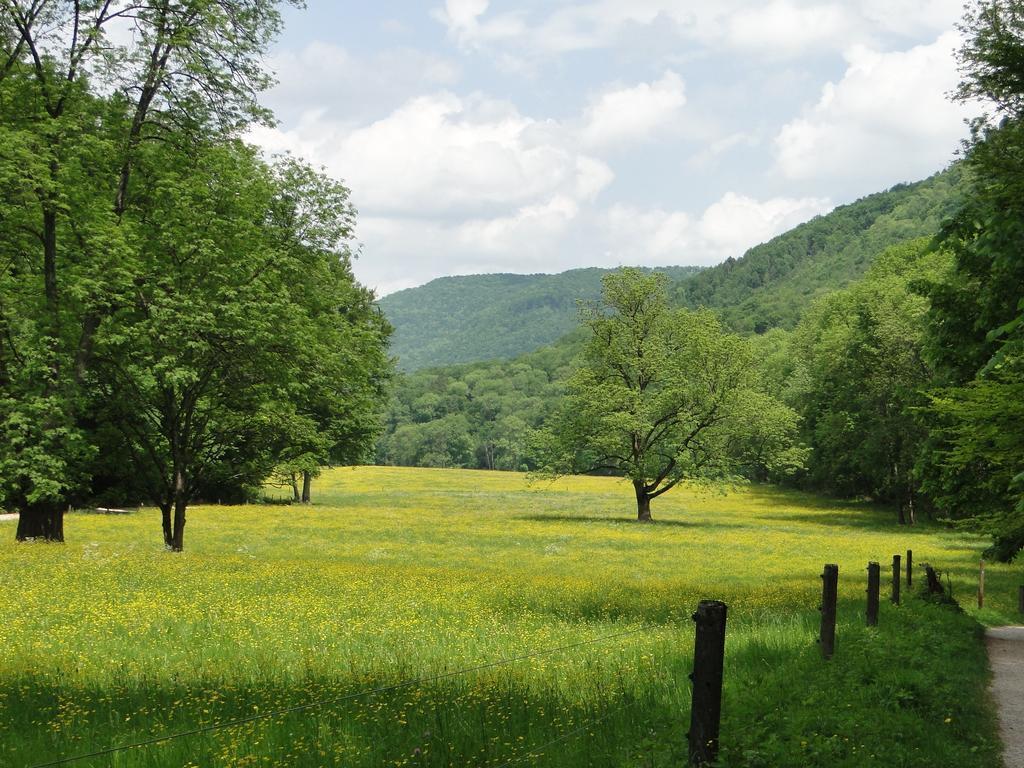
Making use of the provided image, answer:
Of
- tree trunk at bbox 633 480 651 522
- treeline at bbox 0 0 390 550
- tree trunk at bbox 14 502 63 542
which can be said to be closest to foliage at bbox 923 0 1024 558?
treeline at bbox 0 0 390 550

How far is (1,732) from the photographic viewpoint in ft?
25.1

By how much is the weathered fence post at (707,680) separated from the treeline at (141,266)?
2012 centimetres

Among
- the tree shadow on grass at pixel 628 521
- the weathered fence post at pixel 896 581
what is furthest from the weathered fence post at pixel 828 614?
the tree shadow on grass at pixel 628 521

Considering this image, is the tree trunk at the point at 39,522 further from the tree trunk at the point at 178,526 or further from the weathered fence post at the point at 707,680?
the weathered fence post at the point at 707,680

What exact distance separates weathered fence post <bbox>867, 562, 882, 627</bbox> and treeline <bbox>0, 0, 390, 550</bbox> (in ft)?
59.2

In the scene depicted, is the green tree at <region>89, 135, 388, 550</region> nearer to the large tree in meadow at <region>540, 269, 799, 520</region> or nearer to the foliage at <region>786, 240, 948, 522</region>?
the large tree in meadow at <region>540, 269, 799, 520</region>

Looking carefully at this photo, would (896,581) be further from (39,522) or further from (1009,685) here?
(39,522)

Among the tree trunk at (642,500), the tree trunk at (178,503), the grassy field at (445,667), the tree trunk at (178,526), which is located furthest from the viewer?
the tree trunk at (642,500)

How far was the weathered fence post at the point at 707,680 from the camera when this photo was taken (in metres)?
5.79

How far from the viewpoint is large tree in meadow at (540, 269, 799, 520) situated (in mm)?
52156

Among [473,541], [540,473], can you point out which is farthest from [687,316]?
[473,541]

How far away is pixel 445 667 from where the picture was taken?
10688 millimetres

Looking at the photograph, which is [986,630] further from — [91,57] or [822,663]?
[91,57]

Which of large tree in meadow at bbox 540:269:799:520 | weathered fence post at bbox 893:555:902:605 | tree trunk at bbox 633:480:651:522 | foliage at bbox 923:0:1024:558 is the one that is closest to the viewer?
foliage at bbox 923:0:1024:558
